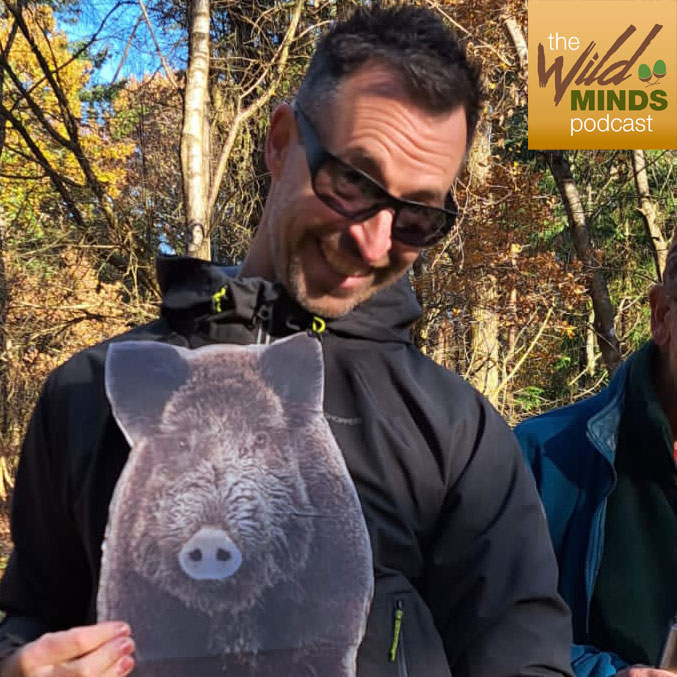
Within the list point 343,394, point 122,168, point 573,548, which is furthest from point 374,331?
point 122,168

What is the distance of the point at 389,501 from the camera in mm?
1333

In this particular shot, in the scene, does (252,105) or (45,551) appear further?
(252,105)

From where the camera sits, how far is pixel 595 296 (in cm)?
953

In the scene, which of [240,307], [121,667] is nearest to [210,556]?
[121,667]

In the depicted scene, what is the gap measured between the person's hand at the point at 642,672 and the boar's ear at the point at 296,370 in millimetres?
984

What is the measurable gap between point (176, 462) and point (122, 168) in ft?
30.6

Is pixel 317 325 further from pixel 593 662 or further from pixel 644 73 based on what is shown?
pixel 644 73

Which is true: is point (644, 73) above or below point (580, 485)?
above

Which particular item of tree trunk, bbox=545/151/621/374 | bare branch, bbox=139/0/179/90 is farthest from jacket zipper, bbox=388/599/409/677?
tree trunk, bbox=545/151/621/374

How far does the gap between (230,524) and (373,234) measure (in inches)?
20.3

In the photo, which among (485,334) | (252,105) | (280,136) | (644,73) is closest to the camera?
(280,136)

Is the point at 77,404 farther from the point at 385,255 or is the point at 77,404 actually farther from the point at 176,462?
the point at 385,255

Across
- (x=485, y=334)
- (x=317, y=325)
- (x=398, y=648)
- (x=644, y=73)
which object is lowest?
(x=485, y=334)

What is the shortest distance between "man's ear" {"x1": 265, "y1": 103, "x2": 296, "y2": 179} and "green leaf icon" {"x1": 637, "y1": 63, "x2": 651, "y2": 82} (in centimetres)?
741
